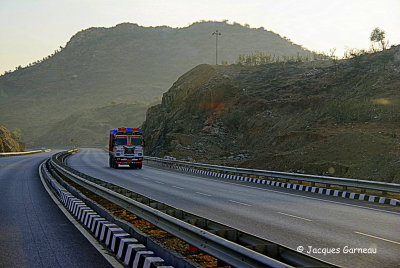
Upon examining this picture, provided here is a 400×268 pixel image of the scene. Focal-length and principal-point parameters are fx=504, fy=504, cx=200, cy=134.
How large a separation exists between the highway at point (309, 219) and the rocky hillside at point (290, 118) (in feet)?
26.1

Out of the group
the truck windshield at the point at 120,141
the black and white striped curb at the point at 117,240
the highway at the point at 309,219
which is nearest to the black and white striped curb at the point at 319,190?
the highway at the point at 309,219

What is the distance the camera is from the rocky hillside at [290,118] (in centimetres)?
3053

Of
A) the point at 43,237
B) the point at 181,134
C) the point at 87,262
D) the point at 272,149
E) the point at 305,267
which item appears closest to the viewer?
the point at 305,267

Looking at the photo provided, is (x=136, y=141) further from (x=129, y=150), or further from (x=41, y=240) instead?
(x=41, y=240)

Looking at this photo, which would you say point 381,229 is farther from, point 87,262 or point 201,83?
point 201,83

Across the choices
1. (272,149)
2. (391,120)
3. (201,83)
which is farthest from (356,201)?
(201,83)

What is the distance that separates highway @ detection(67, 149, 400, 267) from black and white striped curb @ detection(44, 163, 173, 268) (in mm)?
2916

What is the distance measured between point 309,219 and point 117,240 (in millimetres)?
5975

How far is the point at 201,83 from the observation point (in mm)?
68625

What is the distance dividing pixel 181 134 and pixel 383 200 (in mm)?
38076

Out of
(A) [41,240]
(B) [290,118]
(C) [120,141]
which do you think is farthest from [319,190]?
(B) [290,118]

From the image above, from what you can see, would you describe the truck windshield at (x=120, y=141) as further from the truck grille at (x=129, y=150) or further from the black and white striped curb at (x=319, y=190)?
the black and white striped curb at (x=319, y=190)

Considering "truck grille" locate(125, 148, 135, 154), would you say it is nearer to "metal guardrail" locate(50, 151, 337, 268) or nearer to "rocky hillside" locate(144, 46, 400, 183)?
"rocky hillside" locate(144, 46, 400, 183)

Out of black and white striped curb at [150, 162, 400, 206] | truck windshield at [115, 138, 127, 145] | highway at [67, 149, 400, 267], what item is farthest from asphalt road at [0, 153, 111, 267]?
truck windshield at [115, 138, 127, 145]
